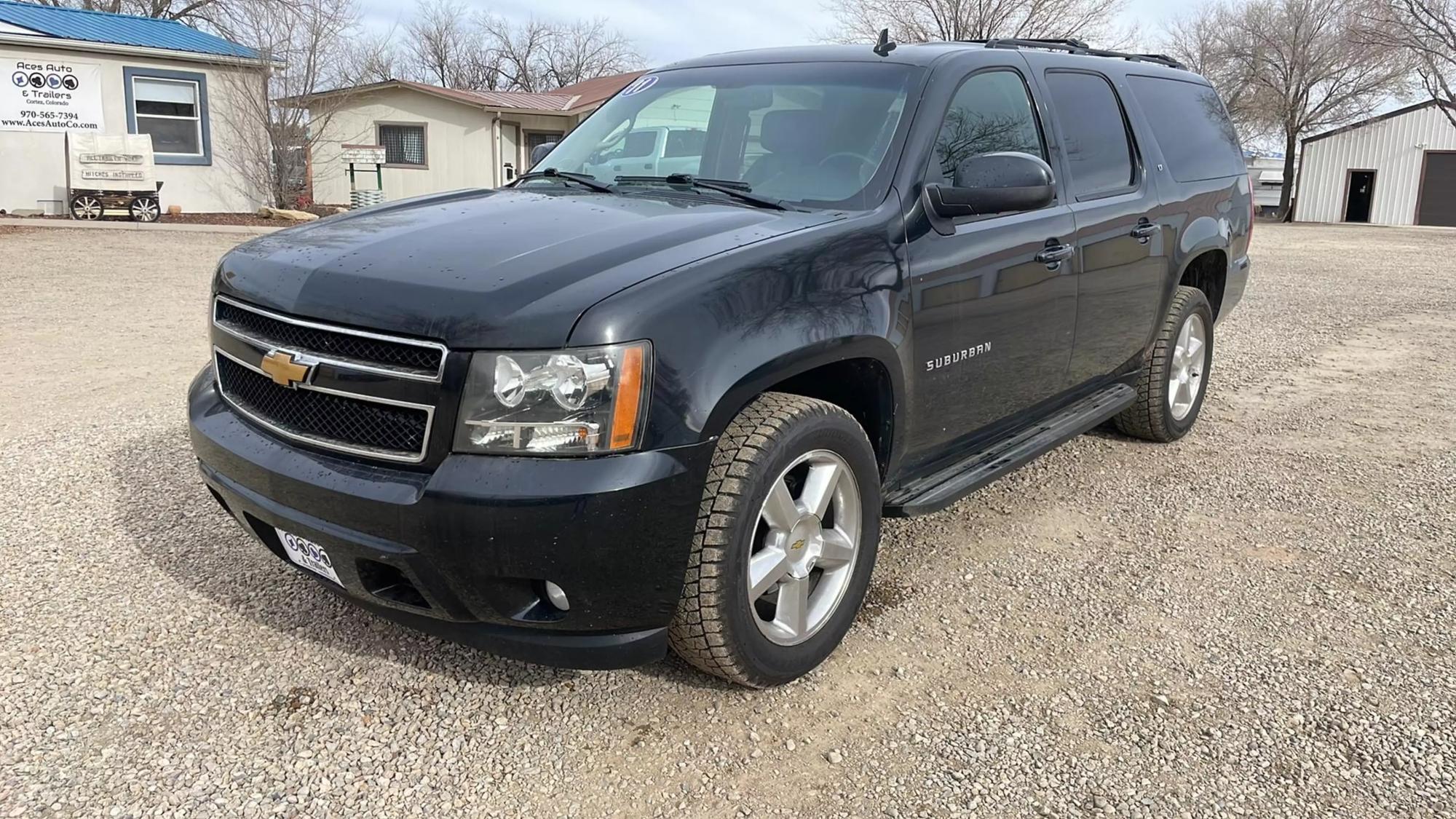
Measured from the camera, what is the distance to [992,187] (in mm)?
3262

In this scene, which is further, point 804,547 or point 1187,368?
point 1187,368

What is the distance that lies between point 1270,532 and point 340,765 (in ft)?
11.7

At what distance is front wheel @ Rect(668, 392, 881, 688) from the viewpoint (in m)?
2.59

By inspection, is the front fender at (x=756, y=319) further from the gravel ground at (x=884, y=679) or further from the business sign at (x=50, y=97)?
the business sign at (x=50, y=97)

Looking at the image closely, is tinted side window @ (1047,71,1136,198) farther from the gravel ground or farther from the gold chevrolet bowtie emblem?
the gold chevrolet bowtie emblem

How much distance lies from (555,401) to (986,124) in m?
2.20

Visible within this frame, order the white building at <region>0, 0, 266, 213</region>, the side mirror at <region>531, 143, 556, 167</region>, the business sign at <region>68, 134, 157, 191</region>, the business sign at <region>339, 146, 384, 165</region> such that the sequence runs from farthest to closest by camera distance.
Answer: the business sign at <region>339, 146, 384, 165</region> → the white building at <region>0, 0, 266, 213</region> → the business sign at <region>68, 134, 157, 191</region> → the side mirror at <region>531, 143, 556, 167</region>

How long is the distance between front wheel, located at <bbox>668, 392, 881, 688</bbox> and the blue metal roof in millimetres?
21430

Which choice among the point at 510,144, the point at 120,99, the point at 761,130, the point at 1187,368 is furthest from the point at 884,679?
the point at 510,144

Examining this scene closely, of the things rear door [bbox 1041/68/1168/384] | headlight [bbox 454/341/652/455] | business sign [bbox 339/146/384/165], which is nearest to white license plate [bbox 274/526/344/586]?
headlight [bbox 454/341/652/455]

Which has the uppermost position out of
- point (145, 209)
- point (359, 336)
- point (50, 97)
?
point (50, 97)

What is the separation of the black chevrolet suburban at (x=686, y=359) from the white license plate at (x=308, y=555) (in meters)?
0.01

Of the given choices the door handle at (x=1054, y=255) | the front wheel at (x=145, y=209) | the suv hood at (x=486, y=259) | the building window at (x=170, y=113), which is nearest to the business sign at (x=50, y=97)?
the building window at (x=170, y=113)

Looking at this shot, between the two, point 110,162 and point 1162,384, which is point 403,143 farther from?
point 1162,384
